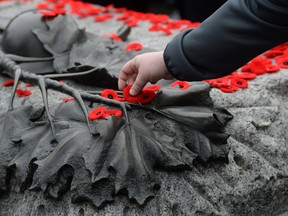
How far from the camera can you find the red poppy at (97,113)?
1193mm

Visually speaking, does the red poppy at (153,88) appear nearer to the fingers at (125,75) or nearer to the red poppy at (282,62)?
the fingers at (125,75)

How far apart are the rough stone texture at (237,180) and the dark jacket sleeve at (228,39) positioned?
26 centimetres

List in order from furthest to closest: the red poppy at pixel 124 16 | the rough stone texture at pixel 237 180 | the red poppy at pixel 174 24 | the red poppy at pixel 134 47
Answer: the red poppy at pixel 124 16 < the red poppy at pixel 174 24 < the red poppy at pixel 134 47 < the rough stone texture at pixel 237 180

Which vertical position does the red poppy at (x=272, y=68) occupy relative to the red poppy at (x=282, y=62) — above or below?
above

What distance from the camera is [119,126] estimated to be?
1.15 meters

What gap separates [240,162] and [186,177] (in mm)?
173

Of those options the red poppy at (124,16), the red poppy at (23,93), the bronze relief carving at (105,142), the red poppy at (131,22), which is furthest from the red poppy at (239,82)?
the red poppy at (124,16)

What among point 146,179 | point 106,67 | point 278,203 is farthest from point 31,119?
point 278,203

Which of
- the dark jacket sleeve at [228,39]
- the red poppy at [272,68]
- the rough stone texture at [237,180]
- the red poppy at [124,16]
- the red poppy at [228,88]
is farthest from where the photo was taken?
the red poppy at [124,16]

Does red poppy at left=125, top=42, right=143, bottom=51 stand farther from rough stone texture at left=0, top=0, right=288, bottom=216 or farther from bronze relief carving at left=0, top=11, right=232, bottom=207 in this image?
rough stone texture at left=0, top=0, right=288, bottom=216

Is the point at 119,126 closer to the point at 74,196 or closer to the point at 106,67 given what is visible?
the point at 74,196

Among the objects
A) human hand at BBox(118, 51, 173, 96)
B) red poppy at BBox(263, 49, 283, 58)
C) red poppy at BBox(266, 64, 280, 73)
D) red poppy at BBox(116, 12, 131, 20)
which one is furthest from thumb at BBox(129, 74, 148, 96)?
red poppy at BBox(116, 12, 131, 20)

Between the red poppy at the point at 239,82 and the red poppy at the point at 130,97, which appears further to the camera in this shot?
the red poppy at the point at 239,82

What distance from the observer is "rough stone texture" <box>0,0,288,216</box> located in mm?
1118
